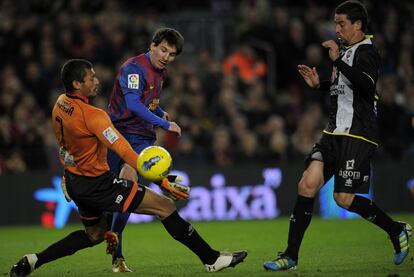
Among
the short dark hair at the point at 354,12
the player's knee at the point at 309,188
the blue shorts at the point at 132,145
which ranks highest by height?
the short dark hair at the point at 354,12

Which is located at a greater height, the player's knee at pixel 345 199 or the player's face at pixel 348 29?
the player's face at pixel 348 29

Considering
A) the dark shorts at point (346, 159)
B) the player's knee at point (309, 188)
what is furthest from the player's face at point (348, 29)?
the player's knee at point (309, 188)

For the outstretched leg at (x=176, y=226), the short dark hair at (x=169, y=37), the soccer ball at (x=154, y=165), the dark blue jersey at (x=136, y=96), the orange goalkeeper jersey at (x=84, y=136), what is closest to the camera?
the soccer ball at (x=154, y=165)

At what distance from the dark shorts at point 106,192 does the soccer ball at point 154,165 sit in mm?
395

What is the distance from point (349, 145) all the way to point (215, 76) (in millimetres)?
9433

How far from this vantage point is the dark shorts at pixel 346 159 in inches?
320

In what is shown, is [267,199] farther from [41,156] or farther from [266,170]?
[41,156]

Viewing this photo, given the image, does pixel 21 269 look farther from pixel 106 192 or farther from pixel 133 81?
pixel 133 81

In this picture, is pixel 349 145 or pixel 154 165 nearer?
pixel 154 165

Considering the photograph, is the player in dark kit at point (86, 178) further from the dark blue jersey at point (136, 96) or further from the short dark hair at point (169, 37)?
the short dark hair at point (169, 37)

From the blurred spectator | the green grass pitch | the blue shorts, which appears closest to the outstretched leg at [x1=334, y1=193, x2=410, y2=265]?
the green grass pitch

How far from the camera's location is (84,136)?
7715mm

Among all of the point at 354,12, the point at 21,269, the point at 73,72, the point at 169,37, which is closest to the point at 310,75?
the point at 354,12

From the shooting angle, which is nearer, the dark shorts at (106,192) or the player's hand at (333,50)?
the dark shorts at (106,192)
